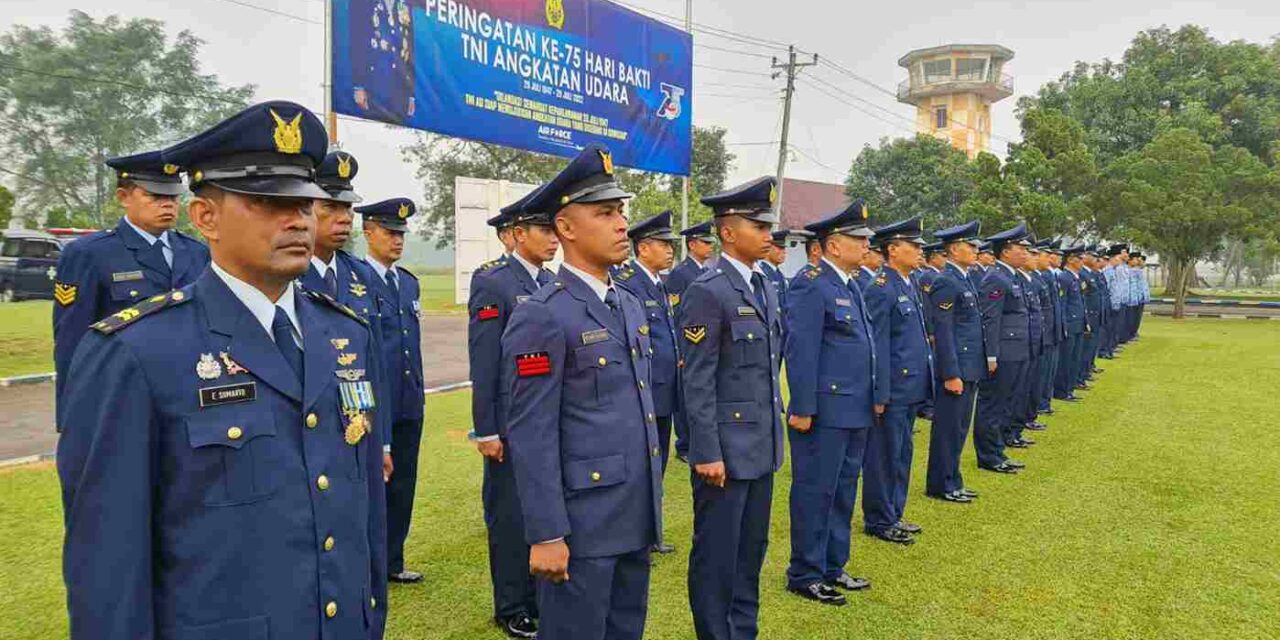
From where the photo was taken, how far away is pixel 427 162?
109ft

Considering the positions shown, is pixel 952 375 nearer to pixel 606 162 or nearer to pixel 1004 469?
pixel 1004 469

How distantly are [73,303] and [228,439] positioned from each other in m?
2.92

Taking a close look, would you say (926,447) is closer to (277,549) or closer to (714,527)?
(714,527)

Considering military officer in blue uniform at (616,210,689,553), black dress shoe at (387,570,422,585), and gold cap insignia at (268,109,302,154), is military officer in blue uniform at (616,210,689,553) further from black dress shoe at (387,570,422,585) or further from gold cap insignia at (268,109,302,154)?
gold cap insignia at (268,109,302,154)

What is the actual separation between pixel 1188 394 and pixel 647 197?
74.4ft

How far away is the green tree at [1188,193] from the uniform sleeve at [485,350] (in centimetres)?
2374

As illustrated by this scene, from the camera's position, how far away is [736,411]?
3.27 metres

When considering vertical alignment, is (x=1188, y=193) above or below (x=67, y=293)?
above

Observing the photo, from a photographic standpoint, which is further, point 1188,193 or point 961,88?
point 961,88

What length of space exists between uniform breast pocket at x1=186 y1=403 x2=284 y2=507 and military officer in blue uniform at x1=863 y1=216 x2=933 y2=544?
3.78 m

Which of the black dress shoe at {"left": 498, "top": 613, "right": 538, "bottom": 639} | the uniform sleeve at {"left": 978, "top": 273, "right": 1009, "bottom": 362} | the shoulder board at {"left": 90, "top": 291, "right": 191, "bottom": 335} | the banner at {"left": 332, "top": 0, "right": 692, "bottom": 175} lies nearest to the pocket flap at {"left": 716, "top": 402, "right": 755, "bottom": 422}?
the black dress shoe at {"left": 498, "top": 613, "right": 538, "bottom": 639}

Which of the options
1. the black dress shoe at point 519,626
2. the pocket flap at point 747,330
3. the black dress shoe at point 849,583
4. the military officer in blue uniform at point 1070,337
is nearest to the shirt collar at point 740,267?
the pocket flap at point 747,330

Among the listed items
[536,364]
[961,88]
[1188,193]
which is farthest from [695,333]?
[961,88]

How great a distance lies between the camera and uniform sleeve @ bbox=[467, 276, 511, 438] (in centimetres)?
359
